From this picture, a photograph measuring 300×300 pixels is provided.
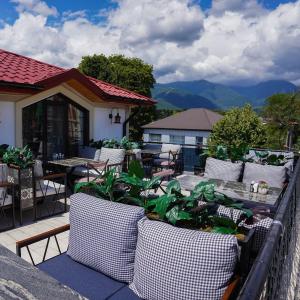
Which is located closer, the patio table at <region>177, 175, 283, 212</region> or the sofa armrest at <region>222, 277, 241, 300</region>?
the sofa armrest at <region>222, 277, 241, 300</region>

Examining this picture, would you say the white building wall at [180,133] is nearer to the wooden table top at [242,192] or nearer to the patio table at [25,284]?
the wooden table top at [242,192]

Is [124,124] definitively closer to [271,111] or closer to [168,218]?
[168,218]

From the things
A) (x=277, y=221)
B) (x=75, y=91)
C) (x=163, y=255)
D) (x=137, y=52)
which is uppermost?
(x=137, y=52)

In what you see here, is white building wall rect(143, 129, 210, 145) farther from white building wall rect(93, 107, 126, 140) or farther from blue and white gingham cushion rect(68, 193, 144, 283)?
blue and white gingham cushion rect(68, 193, 144, 283)

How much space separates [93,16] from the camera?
1417 centimetres

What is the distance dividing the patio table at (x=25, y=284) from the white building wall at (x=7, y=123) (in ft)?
20.4

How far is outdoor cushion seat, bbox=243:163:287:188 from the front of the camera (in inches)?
202

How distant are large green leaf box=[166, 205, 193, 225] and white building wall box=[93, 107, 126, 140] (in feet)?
22.3

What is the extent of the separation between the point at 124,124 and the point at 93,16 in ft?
22.2

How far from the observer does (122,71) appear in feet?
85.3

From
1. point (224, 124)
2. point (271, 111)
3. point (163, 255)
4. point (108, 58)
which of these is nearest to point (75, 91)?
point (163, 255)

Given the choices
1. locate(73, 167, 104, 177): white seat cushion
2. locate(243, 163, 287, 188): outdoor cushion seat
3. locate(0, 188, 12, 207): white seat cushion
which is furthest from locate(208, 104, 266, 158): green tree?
locate(0, 188, 12, 207): white seat cushion

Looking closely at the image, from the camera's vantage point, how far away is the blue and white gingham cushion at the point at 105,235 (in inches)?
91.0

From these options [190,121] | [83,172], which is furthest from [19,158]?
[190,121]
